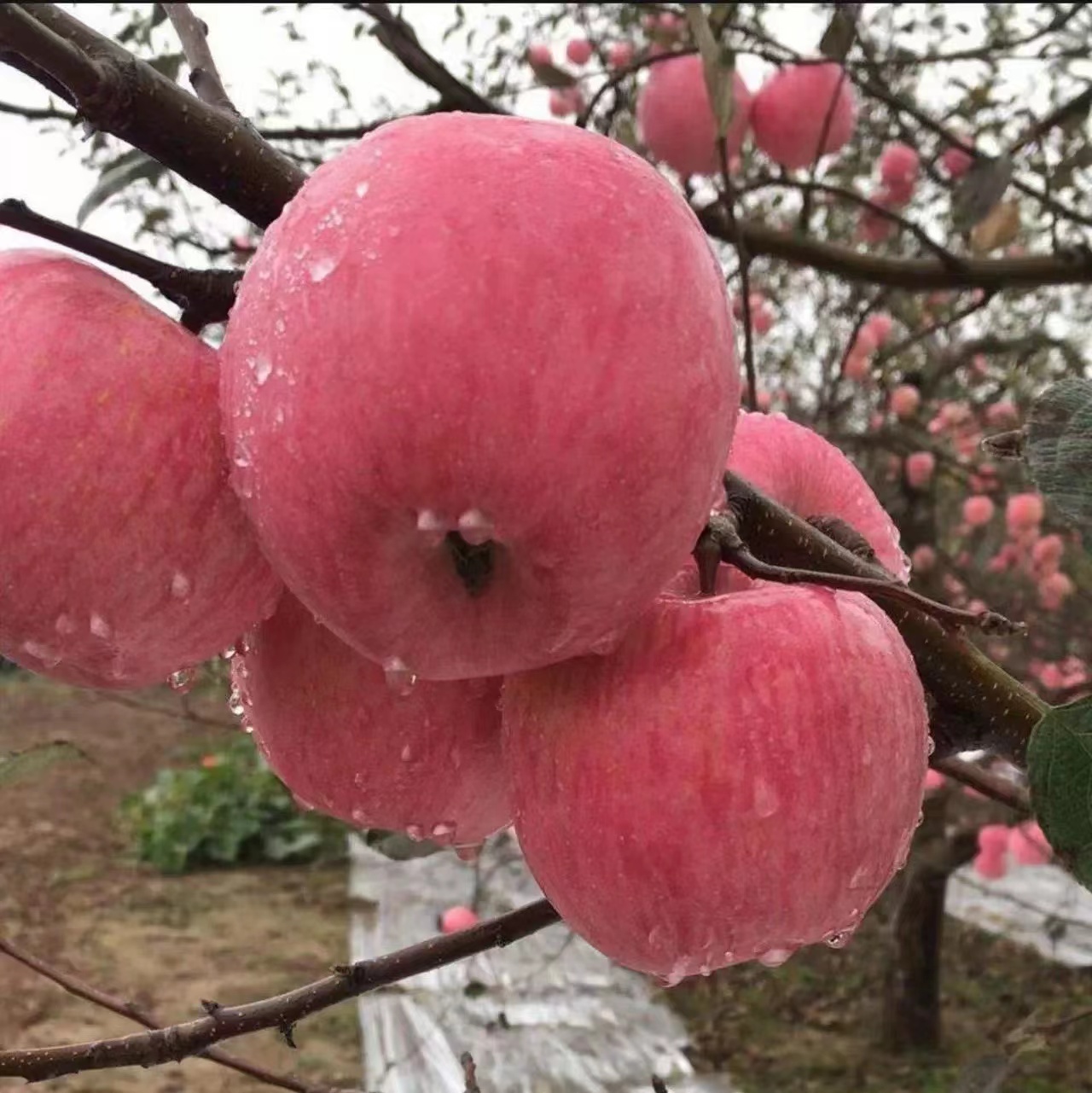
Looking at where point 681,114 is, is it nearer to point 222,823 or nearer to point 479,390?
point 479,390

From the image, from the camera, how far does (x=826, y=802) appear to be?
456 mm

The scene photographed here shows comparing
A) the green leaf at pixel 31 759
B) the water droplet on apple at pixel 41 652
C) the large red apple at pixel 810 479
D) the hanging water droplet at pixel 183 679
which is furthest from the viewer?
the green leaf at pixel 31 759

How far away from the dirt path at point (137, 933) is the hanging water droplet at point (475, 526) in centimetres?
306

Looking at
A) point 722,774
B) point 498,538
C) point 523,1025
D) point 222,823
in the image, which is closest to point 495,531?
point 498,538

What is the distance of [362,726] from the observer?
56 centimetres

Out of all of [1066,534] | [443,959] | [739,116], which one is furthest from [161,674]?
[1066,534]

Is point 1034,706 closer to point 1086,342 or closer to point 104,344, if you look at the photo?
point 104,344

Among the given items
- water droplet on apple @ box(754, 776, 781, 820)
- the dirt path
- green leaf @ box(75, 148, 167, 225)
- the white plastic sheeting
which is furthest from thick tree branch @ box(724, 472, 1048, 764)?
the dirt path

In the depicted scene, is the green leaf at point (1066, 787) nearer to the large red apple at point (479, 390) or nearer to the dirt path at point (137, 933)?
the large red apple at point (479, 390)

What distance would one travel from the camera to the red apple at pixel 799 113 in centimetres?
214

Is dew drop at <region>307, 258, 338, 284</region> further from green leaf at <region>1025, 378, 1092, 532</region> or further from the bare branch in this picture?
green leaf at <region>1025, 378, 1092, 532</region>

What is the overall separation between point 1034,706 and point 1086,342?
3835 mm

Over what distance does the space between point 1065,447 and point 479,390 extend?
0.78 ft

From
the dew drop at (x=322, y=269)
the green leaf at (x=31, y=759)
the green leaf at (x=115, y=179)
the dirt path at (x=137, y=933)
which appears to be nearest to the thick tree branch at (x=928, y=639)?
the dew drop at (x=322, y=269)
